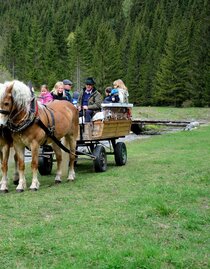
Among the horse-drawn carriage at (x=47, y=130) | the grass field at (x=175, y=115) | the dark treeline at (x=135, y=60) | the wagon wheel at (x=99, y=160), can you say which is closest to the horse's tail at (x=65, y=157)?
the horse-drawn carriage at (x=47, y=130)

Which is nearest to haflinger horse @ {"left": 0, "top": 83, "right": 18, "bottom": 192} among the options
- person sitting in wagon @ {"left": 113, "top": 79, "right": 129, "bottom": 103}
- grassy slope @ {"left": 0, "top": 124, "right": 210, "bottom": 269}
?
grassy slope @ {"left": 0, "top": 124, "right": 210, "bottom": 269}

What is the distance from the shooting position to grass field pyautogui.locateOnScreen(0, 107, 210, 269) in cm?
467

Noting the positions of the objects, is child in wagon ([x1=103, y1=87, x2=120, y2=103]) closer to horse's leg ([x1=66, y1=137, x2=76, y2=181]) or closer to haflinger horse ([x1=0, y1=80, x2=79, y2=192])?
horse's leg ([x1=66, y1=137, x2=76, y2=181])

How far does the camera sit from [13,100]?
838cm

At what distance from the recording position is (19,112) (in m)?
8.45

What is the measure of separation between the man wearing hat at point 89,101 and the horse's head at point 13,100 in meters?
3.11

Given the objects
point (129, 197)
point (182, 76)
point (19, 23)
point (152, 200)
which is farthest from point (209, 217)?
point (19, 23)

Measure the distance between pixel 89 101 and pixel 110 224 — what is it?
6.05 metres

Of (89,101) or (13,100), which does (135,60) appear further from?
(13,100)

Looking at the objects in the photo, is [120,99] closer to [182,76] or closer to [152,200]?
[152,200]

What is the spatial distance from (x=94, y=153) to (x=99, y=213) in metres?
4.53

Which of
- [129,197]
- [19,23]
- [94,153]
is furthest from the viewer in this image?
[19,23]

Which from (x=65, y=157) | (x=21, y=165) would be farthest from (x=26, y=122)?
(x=65, y=157)

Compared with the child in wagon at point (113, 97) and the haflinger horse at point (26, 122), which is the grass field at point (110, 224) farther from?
the child in wagon at point (113, 97)
